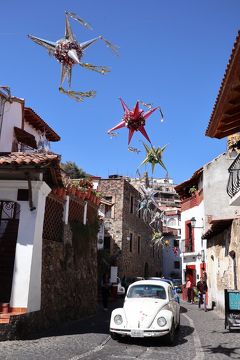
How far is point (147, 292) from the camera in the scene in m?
11.0

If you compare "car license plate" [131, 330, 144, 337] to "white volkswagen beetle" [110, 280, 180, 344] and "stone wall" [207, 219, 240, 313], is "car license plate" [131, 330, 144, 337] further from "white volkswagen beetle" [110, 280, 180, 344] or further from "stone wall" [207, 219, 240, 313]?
"stone wall" [207, 219, 240, 313]

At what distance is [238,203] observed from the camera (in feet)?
44.4

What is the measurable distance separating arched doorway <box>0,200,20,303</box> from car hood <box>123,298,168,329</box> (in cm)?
380

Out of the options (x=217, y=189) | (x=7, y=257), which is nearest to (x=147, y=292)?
(x=7, y=257)

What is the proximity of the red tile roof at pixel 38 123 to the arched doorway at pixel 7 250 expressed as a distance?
24.5 feet

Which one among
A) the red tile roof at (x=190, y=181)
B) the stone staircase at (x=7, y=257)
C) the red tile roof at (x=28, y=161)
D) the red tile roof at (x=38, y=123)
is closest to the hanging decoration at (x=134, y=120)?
the red tile roof at (x=28, y=161)

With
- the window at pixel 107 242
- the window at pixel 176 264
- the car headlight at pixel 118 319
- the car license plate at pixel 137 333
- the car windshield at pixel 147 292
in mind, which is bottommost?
the car license plate at pixel 137 333

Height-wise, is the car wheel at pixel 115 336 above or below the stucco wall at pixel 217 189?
below

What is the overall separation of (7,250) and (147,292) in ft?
15.6

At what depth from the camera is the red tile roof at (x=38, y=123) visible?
20250mm

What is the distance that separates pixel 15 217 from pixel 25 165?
14.6 ft

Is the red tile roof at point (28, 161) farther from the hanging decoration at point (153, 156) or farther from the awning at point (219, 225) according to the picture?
the awning at point (219, 225)

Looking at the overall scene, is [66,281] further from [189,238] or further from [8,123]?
[189,238]

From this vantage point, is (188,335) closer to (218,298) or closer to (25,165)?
(25,165)
